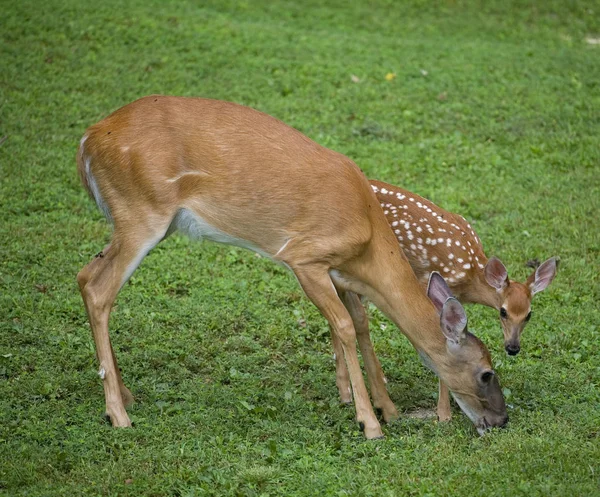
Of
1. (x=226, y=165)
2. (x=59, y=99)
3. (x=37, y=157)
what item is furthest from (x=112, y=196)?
(x=59, y=99)

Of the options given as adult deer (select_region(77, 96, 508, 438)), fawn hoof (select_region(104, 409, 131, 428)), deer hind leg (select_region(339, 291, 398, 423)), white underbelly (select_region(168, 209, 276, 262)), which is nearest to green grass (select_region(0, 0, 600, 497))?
fawn hoof (select_region(104, 409, 131, 428))

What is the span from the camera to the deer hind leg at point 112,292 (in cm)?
630

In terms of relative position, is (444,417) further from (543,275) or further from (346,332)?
(543,275)

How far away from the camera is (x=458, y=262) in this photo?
6992mm

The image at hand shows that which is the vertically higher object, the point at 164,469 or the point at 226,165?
the point at 226,165

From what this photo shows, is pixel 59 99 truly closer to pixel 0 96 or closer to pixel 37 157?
pixel 0 96

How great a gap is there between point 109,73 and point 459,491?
8669 mm

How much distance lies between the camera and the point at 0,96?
38.0 feet

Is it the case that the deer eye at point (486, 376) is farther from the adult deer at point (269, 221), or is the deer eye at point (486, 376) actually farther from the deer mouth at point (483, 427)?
the deer mouth at point (483, 427)

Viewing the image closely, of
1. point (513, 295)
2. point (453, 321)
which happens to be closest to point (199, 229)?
point (453, 321)

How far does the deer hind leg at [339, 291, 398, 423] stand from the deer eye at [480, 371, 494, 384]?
763 mm

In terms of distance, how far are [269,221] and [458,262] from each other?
1565mm

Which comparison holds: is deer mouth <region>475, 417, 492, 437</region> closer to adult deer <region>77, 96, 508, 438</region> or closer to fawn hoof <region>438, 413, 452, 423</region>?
adult deer <region>77, 96, 508, 438</region>

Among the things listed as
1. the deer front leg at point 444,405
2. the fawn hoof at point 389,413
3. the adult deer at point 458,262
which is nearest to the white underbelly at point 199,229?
the adult deer at point 458,262
